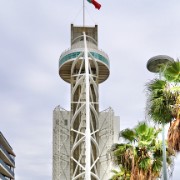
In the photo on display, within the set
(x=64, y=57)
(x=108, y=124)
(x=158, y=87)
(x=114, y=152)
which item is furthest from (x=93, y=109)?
(x=158, y=87)

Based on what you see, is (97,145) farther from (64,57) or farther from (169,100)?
(169,100)

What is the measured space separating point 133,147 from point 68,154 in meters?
67.2

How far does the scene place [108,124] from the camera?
300 ft

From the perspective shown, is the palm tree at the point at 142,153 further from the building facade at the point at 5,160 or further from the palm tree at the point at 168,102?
the building facade at the point at 5,160

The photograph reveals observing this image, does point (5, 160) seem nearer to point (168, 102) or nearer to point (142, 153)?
point (142, 153)

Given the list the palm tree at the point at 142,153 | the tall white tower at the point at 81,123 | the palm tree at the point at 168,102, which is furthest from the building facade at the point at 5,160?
the palm tree at the point at 168,102

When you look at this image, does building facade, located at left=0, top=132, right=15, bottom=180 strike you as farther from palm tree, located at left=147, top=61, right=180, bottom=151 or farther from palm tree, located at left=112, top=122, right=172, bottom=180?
palm tree, located at left=147, top=61, right=180, bottom=151

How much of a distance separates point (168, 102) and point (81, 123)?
240 feet

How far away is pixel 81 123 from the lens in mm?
88000

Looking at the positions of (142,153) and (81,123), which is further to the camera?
(81,123)

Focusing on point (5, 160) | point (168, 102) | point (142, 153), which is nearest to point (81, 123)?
point (5, 160)

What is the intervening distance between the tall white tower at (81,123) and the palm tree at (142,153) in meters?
61.8

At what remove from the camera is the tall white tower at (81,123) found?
3406 inches

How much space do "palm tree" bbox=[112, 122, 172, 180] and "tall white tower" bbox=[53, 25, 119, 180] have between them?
203ft
